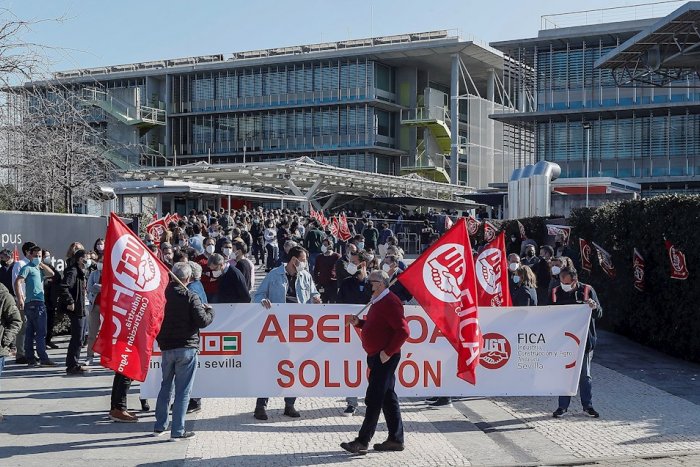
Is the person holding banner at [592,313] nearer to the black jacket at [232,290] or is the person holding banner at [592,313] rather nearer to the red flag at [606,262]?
the black jacket at [232,290]

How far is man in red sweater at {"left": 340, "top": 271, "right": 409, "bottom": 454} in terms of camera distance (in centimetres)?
793

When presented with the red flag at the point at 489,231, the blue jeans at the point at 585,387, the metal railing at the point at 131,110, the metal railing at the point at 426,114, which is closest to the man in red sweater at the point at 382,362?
the blue jeans at the point at 585,387

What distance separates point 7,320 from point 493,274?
21.5 feet

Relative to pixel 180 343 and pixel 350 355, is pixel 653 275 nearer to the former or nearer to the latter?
pixel 350 355

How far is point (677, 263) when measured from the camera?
13445 mm

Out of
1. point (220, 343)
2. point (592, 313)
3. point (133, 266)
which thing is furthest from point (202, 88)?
point (133, 266)

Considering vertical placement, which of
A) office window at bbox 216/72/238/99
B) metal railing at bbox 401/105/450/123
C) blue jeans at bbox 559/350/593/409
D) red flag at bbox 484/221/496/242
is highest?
office window at bbox 216/72/238/99

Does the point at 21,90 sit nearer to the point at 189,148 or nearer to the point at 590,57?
→ the point at 590,57

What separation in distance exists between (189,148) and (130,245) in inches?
2672

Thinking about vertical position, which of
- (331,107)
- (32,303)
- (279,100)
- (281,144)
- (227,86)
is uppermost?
(227,86)

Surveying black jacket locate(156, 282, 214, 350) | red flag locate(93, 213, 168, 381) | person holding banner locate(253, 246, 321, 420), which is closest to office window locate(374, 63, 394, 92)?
person holding banner locate(253, 246, 321, 420)

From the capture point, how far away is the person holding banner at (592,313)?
9711 millimetres

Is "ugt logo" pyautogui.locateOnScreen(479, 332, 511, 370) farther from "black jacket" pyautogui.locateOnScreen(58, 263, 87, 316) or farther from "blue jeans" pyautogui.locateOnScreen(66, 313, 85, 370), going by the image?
"black jacket" pyautogui.locateOnScreen(58, 263, 87, 316)

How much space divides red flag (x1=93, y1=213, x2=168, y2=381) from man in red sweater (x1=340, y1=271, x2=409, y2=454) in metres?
2.15
